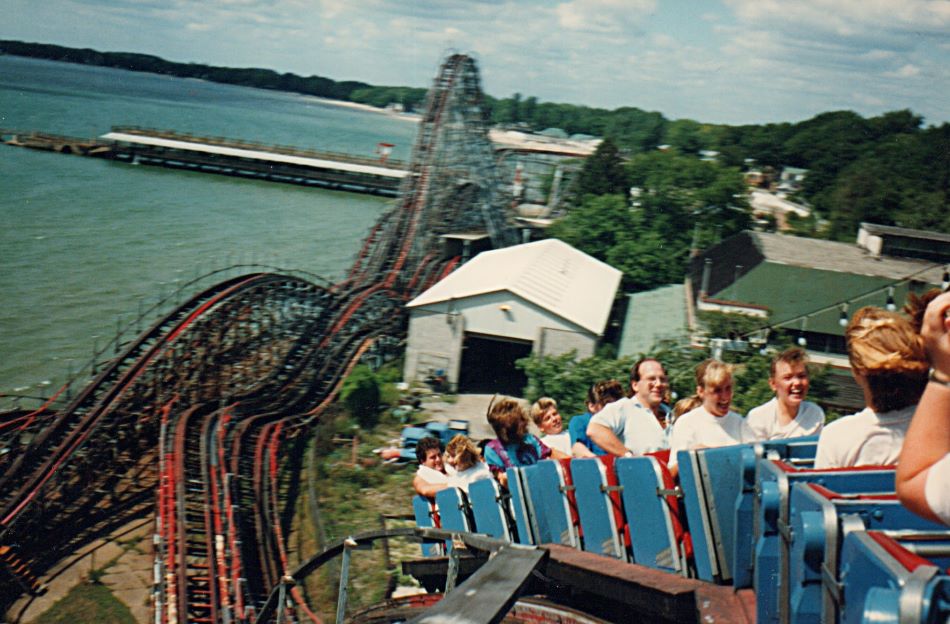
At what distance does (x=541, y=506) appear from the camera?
4.72 metres

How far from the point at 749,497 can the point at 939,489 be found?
1810 millimetres

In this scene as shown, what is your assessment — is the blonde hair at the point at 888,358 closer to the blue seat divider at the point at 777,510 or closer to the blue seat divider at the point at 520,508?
the blue seat divider at the point at 777,510

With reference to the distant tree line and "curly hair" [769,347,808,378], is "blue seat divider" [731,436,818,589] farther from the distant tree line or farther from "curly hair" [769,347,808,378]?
the distant tree line

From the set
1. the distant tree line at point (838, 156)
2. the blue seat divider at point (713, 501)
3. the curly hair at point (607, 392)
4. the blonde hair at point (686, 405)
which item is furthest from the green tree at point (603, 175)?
the blue seat divider at point (713, 501)

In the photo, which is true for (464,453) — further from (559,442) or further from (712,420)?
(712,420)

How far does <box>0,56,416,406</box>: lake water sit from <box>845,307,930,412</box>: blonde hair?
20771 mm

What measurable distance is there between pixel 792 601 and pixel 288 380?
18919mm

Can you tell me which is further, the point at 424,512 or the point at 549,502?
the point at 424,512

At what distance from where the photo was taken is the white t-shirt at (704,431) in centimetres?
415

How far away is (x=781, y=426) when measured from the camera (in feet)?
14.4

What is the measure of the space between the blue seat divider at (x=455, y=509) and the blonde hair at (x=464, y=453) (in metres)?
0.14

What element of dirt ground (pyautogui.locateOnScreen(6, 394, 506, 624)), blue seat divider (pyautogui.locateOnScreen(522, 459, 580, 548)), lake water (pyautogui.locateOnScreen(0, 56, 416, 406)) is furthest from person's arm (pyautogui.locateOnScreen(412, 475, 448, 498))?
lake water (pyautogui.locateOnScreen(0, 56, 416, 406))

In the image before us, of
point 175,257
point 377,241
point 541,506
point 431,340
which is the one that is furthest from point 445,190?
point 541,506

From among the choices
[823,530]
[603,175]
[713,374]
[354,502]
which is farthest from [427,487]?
[603,175]
